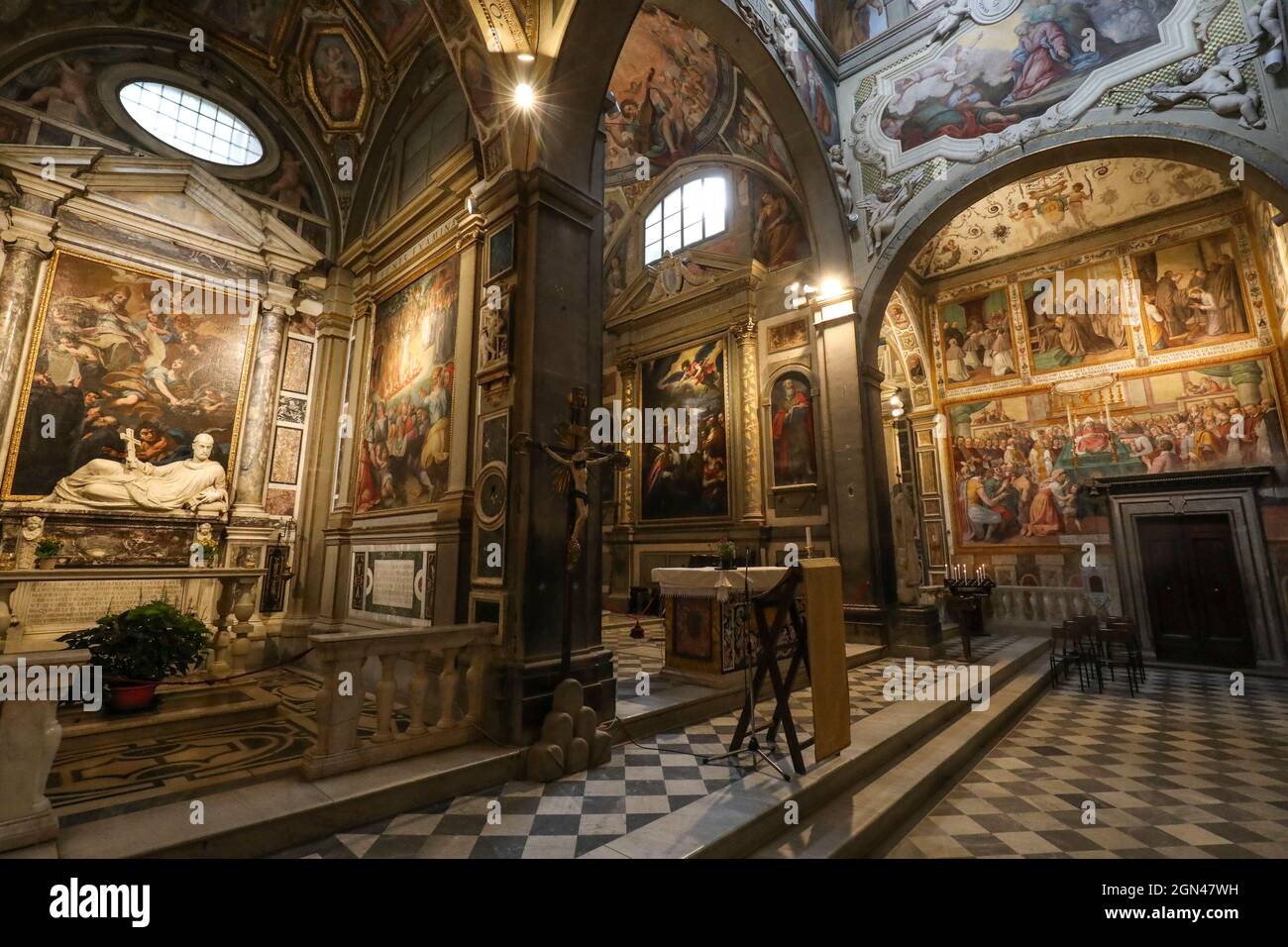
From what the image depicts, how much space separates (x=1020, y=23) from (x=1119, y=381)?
6519 mm

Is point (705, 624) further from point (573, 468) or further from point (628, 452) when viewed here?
point (628, 452)

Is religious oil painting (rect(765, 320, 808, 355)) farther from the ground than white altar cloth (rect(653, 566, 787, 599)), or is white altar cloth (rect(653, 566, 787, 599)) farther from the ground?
religious oil painting (rect(765, 320, 808, 355))

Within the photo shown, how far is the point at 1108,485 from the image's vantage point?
34.6 feet

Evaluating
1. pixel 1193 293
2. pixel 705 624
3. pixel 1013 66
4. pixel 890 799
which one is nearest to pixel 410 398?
pixel 705 624

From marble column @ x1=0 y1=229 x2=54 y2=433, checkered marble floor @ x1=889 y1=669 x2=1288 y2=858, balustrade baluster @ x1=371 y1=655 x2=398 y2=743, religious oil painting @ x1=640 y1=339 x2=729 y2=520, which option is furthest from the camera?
religious oil painting @ x1=640 y1=339 x2=729 y2=520

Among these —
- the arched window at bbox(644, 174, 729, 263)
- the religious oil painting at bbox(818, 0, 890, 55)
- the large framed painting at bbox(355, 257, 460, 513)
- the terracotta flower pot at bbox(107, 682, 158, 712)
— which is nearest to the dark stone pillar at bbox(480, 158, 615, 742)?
the large framed painting at bbox(355, 257, 460, 513)

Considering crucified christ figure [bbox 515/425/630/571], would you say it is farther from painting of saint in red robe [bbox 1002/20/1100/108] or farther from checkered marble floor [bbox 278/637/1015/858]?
painting of saint in red robe [bbox 1002/20/1100/108]

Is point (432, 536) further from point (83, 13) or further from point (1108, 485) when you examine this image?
point (1108, 485)

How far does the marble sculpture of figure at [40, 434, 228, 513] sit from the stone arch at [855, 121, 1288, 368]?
9.68 m

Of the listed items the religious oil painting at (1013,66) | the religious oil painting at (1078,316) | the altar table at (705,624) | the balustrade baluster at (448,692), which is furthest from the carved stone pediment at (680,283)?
the balustrade baluster at (448,692)

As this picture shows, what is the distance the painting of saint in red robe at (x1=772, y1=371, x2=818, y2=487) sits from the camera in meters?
9.51

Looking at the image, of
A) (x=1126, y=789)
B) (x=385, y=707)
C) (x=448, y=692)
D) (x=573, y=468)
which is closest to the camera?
(x=385, y=707)

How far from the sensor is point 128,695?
4.53 m

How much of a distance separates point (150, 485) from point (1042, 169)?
1282 cm
